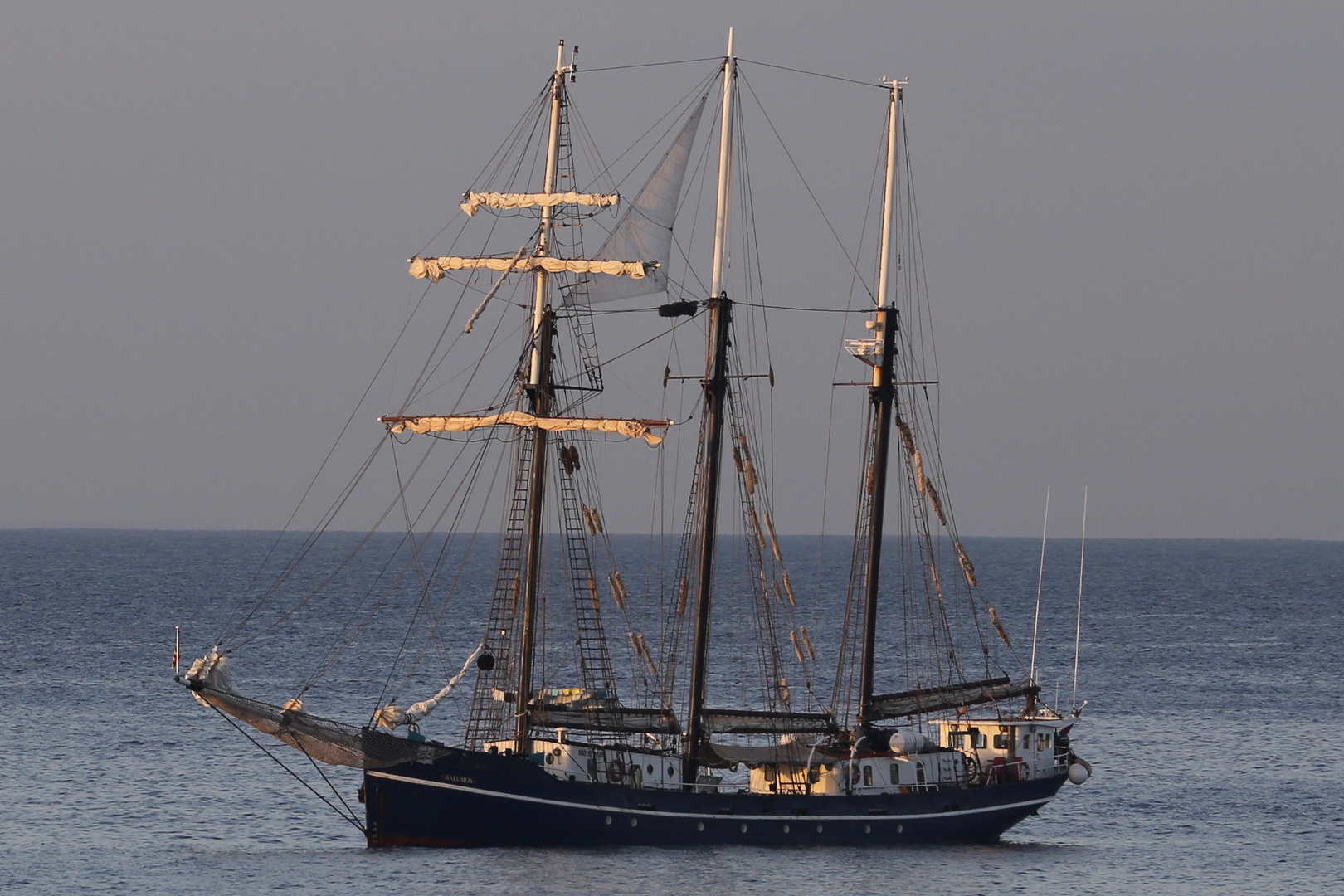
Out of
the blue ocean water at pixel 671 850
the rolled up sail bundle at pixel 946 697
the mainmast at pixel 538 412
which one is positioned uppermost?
the mainmast at pixel 538 412

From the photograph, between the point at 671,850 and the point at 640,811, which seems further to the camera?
the point at 671,850

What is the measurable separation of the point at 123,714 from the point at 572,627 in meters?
52.4

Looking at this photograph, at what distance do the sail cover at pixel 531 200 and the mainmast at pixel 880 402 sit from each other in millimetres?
11032

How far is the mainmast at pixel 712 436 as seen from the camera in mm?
63344

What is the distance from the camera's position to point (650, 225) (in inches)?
2506

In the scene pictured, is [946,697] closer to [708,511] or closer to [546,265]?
[708,511]

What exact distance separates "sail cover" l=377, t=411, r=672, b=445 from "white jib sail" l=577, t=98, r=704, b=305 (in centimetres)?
399

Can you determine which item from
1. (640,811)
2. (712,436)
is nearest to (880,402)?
(712,436)

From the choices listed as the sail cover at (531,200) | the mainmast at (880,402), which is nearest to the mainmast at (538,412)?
the sail cover at (531,200)

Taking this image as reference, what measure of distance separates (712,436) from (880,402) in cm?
727

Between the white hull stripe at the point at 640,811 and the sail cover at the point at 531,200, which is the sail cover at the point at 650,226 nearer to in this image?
the sail cover at the point at 531,200

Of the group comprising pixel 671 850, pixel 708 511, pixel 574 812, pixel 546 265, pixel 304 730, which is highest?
pixel 546 265

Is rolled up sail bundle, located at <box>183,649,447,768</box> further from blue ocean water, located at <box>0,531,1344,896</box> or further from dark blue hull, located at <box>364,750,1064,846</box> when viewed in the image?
blue ocean water, located at <box>0,531,1344,896</box>

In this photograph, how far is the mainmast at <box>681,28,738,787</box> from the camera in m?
63.3
